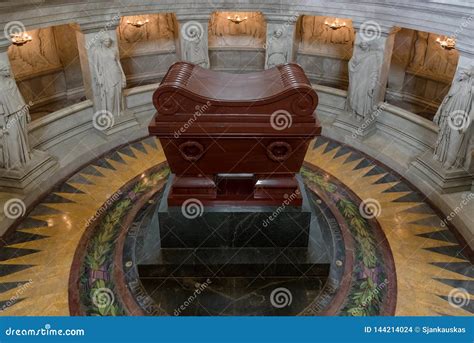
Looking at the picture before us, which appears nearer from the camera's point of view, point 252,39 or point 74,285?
point 74,285

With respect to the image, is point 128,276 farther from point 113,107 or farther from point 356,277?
point 113,107

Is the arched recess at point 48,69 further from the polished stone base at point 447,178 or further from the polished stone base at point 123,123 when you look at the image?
the polished stone base at point 447,178

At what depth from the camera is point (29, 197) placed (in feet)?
21.9

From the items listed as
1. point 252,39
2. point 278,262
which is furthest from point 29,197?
point 252,39

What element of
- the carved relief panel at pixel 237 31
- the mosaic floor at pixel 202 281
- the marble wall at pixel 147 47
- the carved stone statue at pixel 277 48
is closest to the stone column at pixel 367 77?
the mosaic floor at pixel 202 281

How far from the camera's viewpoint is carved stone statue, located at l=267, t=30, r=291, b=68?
8.76 meters

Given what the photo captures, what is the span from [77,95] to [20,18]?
3911mm

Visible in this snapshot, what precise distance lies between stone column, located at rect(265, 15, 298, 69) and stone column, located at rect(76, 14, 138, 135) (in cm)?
317

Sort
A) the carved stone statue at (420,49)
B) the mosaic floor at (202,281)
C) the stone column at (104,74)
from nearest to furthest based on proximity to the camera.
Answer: the mosaic floor at (202,281), the stone column at (104,74), the carved stone statue at (420,49)

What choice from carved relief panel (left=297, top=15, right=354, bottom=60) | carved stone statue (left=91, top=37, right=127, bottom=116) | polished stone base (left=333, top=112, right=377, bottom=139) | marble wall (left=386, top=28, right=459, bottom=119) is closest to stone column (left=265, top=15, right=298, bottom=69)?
polished stone base (left=333, top=112, right=377, bottom=139)

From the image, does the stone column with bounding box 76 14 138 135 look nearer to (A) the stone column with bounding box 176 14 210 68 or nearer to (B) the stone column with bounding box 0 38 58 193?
(A) the stone column with bounding box 176 14 210 68

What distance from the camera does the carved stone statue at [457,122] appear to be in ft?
21.0

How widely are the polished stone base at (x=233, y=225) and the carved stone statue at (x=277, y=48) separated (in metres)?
4.56

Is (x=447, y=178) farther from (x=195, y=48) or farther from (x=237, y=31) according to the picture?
(x=237, y=31)
